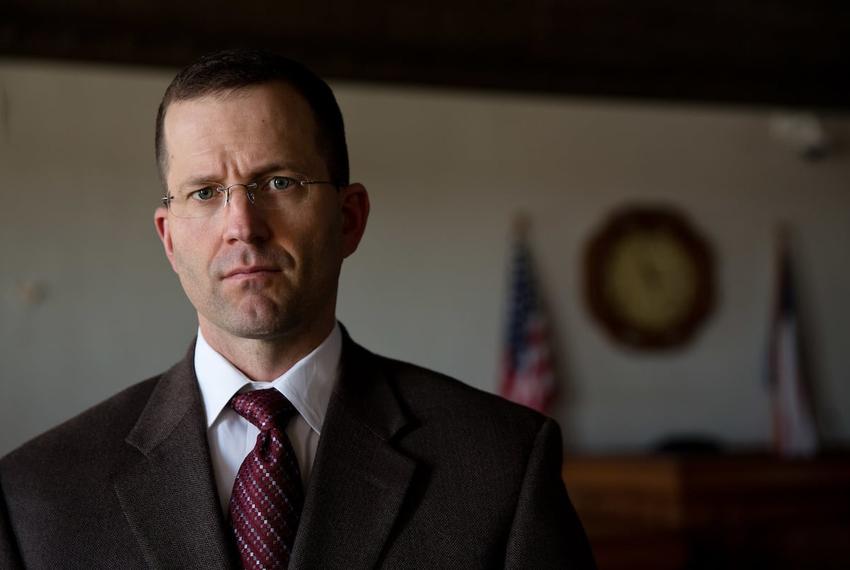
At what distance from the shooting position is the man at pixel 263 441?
1572mm

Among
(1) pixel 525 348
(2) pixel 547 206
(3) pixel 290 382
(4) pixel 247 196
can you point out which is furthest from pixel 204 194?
(2) pixel 547 206

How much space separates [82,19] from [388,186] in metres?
2.25

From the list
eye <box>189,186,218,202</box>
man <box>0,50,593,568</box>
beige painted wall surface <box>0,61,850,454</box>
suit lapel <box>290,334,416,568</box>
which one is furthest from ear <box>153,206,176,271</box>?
beige painted wall surface <box>0,61,850,454</box>

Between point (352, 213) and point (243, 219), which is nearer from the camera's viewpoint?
point (243, 219)

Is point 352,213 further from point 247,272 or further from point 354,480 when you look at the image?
point 354,480

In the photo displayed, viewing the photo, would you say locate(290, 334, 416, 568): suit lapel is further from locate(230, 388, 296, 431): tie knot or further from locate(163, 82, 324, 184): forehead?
locate(163, 82, 324, 184): forehead

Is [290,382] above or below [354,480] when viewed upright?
above

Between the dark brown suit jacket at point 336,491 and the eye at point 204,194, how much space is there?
313mm

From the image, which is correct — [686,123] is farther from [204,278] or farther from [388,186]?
[204,278]

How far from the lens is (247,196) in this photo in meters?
1.59

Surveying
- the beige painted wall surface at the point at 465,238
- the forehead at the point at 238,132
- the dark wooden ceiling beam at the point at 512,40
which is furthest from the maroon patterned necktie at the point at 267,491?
the dark wooden ceiling beam at the point at 512,40

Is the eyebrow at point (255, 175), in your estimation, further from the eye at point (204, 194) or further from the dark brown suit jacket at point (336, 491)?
the dark brown suit jacket at point (336, 491)

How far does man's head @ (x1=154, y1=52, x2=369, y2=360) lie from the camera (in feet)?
5.22

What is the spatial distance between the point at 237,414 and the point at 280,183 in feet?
1.29
